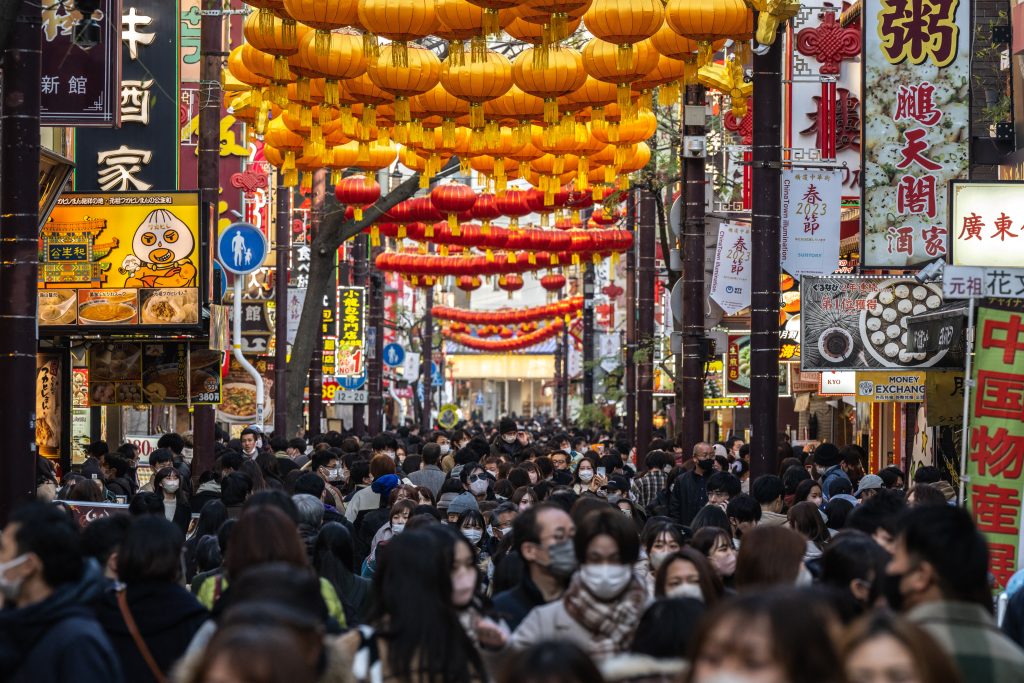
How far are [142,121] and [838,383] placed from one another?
41.6 ft

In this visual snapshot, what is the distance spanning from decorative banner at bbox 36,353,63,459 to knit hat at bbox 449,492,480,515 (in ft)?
38.7

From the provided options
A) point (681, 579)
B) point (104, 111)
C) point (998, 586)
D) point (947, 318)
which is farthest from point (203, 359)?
point (681, 579)

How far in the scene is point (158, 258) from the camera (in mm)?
20938

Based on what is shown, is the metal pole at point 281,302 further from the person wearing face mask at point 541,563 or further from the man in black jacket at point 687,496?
the person wearing face mask at point 541,563

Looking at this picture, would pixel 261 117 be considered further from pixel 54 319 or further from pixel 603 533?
pixel 603 533

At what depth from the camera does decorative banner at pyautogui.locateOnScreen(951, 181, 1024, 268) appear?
14.7 meters

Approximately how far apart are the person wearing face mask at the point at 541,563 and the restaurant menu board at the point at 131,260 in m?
13.3

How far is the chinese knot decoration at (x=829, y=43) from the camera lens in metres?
23.0

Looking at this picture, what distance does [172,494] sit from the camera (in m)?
14.3

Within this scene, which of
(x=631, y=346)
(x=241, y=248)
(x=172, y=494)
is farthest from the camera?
(x=631, y=346)

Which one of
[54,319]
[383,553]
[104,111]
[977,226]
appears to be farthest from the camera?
[54,319]

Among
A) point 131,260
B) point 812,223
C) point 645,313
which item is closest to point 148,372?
point 131,260

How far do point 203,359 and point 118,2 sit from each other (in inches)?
298

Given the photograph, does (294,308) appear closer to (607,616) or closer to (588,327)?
(588,327)
